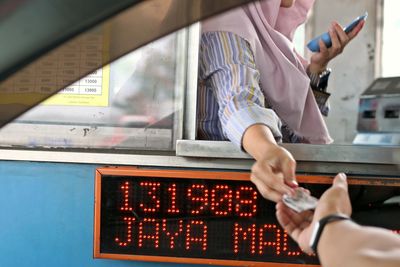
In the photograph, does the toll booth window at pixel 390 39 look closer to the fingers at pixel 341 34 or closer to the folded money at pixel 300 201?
the fingers at pixel 341 34

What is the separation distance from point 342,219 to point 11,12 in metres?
0.46

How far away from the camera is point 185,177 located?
1.30 metres

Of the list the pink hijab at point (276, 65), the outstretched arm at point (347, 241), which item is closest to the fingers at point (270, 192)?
the outstretched arm at point (347, 241)

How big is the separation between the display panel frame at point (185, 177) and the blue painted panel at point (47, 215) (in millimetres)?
38

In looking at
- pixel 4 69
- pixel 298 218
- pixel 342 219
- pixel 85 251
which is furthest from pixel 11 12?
pixel 85 251

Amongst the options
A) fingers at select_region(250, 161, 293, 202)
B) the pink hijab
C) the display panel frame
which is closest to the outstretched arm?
fingers at select_region(250, 161, 293, 202)

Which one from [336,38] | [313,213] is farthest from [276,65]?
[313,213]

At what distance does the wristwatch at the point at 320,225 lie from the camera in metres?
0.70

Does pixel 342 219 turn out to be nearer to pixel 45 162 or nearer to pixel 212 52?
pixel 212 52

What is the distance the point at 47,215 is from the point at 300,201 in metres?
0.76

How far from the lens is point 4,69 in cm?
41

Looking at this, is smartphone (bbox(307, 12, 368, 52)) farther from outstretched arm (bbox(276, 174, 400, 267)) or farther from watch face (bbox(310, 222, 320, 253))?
watch face (bbox(310, 222, 320, 253))

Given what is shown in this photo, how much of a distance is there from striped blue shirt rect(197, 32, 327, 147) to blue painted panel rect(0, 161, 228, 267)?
0.32 metres

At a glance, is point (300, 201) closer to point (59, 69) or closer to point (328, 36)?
point (59, 69)
